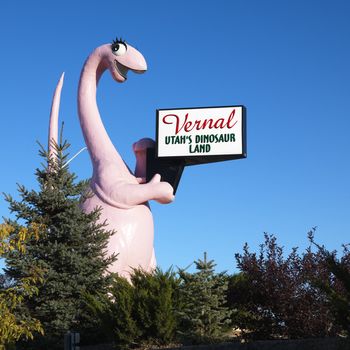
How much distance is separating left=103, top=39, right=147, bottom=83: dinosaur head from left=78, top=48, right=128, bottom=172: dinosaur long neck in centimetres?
39

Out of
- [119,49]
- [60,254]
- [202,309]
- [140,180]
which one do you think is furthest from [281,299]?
[119,49]

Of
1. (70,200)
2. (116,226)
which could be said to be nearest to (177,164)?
(116,226)

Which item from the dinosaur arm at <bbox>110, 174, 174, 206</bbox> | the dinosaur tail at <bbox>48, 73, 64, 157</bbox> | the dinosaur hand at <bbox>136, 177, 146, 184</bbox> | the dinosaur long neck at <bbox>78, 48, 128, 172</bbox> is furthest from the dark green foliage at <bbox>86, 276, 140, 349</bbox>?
the dinosaur tail at <bbox>48, 73, 64, 157</bbox>

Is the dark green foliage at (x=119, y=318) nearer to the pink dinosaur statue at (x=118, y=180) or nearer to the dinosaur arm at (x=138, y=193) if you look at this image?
the pink dinosaur statue at (x=118, y=180)

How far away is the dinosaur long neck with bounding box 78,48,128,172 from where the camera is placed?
20750mm

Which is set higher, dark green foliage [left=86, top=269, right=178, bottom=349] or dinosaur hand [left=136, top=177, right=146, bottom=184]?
dinosaur hand [left=136, top=177, right=146, bottom=184]

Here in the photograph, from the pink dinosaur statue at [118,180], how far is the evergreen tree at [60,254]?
1.69m

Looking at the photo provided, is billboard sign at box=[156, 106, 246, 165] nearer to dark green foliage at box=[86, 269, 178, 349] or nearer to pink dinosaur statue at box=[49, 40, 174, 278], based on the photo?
pink dinosaur statue at box=[49, 40, 174, 278]

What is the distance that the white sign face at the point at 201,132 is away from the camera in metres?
21.7

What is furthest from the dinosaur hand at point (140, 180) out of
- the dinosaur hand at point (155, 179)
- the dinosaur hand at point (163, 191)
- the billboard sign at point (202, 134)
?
the billboard sign at point (202, 134)

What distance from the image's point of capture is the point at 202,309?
543 inches

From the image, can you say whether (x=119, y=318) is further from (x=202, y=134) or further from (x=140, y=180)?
(x=202, y=134)

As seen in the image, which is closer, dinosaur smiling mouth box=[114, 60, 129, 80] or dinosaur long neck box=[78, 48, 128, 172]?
dinosaur long neck box=[78, 48, 128, 172]

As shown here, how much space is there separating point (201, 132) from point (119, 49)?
359 cm
